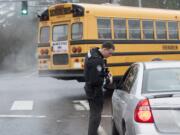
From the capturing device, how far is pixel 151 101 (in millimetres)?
7227

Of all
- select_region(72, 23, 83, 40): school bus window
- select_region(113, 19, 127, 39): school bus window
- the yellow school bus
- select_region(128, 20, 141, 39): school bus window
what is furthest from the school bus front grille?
select_region(128, 20, 141, 39): school bus window

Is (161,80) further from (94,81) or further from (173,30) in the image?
(173,30)

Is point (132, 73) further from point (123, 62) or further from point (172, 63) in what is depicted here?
point (123, 62)

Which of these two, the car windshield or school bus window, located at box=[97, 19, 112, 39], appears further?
school bus window, located at box=[97, 19, 112, 39]

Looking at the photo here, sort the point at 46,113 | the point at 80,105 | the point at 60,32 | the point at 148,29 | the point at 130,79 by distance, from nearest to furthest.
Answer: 1. the point at 130,79
2. the point at 46,113
3. the point at 80,105
4. the point at 60,32
5. the point at 148,29

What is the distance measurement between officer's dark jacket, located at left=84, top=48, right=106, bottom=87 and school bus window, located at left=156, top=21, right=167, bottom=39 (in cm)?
1022

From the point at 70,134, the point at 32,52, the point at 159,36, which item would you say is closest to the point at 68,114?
the point at 70,134

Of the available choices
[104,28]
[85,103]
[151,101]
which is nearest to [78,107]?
[85,103]

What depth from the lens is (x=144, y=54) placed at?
767 inches

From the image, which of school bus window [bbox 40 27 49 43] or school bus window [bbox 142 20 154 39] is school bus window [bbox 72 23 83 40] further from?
school bus window [bbox 142 20 154 39]

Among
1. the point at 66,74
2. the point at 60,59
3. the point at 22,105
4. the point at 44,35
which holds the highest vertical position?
the point at 44,35

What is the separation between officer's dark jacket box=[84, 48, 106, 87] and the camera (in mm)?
9773

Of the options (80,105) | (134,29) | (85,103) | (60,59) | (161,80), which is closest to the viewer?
(161,80)

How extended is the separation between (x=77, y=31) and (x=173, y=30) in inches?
158
